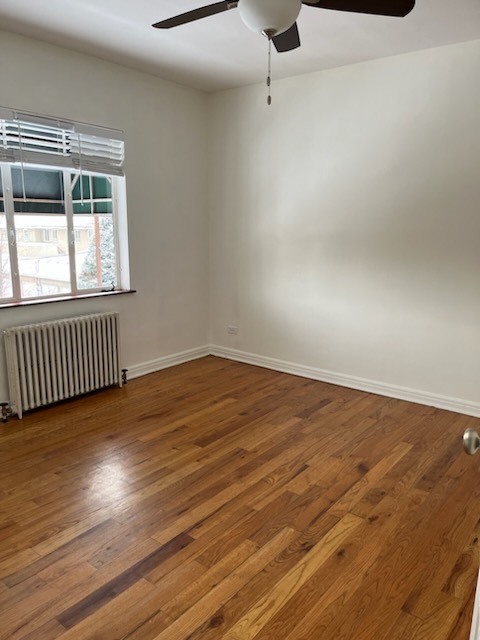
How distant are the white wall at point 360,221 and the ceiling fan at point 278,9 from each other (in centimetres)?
169

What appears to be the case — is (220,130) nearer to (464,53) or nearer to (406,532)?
(464,53)

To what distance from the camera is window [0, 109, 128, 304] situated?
3.51m

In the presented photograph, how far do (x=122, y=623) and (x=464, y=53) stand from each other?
3990 mm

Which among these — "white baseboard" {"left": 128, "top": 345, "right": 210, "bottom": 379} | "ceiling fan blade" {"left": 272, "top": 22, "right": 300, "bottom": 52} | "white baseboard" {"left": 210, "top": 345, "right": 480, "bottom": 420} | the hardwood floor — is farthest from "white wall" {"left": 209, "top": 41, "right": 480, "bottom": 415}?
"ceiling fan blade" {"left": 272, "top": 22, "right": 300, "bottom": 52}

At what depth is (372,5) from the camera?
198 centimetres

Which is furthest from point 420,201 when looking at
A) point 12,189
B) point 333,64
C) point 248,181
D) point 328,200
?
point 12,189

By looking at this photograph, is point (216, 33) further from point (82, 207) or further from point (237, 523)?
point (237, 523)

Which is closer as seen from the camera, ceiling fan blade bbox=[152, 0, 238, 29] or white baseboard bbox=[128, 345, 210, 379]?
ceiling fan blade bbox=[152, 0, 238, 29]

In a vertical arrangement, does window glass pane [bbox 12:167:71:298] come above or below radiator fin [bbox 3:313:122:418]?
above

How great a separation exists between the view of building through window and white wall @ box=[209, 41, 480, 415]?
1288 millimetres

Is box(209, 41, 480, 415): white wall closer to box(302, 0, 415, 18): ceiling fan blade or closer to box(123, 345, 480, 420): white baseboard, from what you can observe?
box(123, 345, 480, 420): white baseboard

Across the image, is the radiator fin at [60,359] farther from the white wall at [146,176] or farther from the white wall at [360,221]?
the white wall at [360,221]

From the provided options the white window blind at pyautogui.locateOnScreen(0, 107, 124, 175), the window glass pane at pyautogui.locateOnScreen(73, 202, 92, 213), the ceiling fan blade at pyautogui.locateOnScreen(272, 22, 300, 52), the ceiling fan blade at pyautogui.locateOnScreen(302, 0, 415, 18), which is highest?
the ceiling fan blade at pyautogui.locateOnScreen(272, 22, 300, 52)

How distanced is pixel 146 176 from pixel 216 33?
1.48 metres
